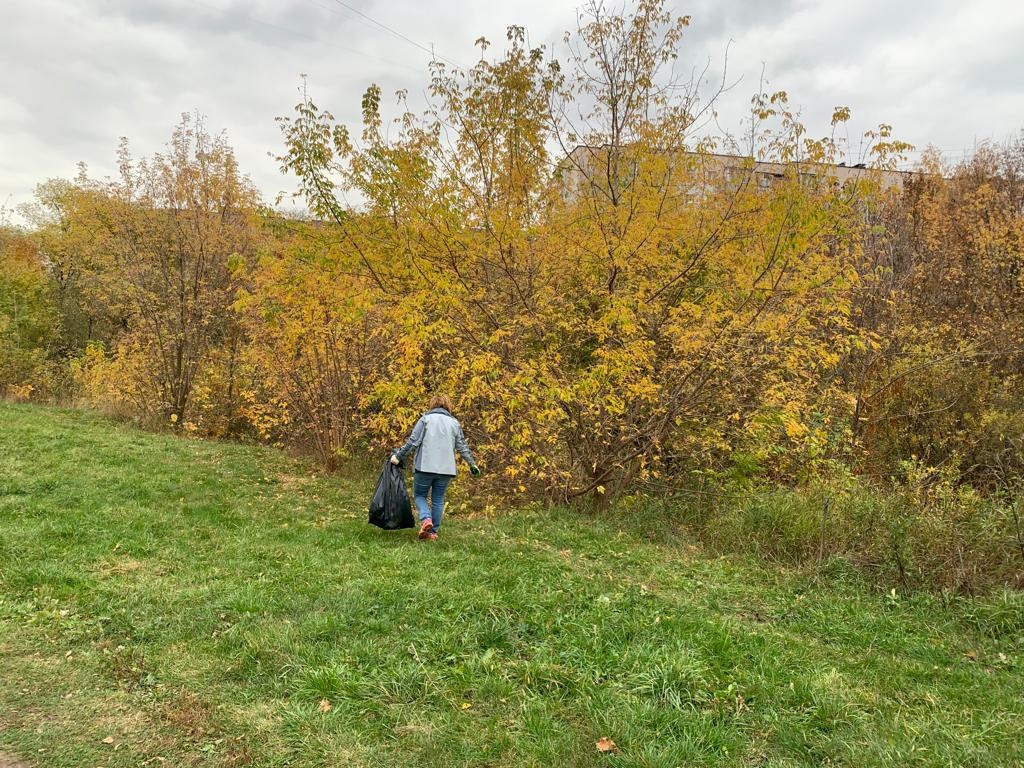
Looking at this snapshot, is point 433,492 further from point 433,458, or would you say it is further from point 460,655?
point 460,655

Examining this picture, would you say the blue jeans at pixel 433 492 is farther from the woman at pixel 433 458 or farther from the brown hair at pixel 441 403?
the brown hair at pixel 441 403

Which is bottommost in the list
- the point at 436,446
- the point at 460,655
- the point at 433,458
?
the point at 460,655

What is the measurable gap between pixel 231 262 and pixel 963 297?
15.3 m

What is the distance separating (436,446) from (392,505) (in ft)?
2.44

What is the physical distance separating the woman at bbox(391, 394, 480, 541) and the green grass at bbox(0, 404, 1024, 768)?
1.11ft

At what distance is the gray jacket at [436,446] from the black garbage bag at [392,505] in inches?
9.7

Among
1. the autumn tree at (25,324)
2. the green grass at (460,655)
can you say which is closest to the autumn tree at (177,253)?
the autumn tree at (25,324)

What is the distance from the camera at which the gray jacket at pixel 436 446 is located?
6.20 metres

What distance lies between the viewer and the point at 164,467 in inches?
367

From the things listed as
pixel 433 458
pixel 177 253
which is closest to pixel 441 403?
pixel 433 458

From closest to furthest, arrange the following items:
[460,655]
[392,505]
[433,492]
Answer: [460,655]
[392,505]
[433,492]

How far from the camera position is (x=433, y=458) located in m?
6.21

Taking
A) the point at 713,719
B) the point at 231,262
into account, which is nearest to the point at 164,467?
the point at 231,262

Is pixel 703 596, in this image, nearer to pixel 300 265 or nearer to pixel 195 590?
pixel 195 590
